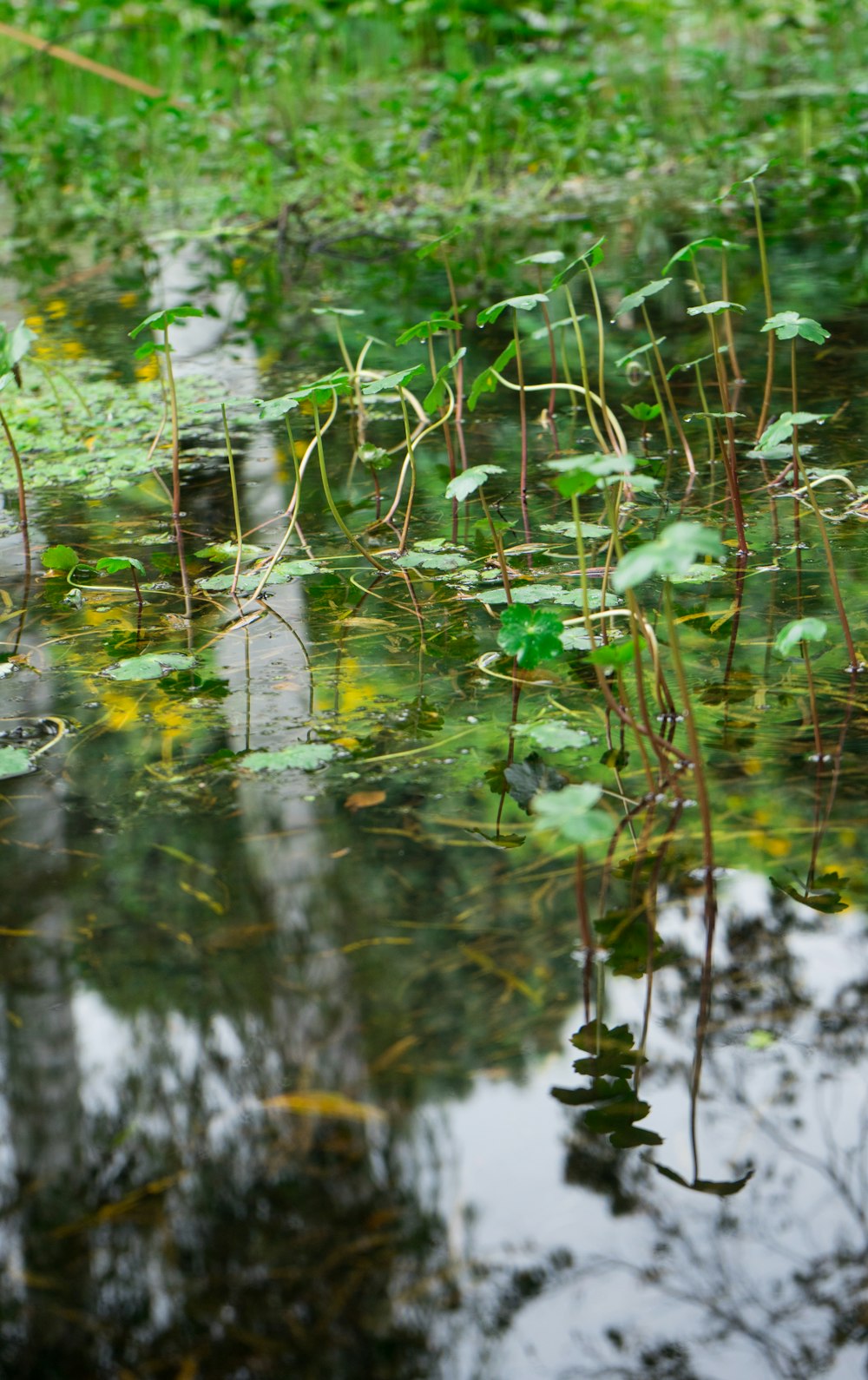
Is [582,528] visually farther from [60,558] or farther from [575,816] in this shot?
[575,816]

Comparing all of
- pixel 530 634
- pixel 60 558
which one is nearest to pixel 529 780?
pixel 530 634

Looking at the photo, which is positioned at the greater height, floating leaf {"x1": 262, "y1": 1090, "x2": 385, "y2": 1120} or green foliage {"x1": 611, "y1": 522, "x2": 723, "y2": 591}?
green foliage {"x1": 611, "y1": 522, "x2": 723, "y2": 591}

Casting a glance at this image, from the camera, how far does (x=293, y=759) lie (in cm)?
182

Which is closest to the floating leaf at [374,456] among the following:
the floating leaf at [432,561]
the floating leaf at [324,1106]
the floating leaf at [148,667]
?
the floating leaf at [432,561]

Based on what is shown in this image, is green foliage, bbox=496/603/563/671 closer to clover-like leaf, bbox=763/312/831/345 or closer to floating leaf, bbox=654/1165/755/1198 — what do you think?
clover-like leaf, bbox=763/312/831/345

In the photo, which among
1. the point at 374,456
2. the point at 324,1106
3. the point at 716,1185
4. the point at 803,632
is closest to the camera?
the point at 716,1185

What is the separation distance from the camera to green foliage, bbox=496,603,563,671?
6.12 feet

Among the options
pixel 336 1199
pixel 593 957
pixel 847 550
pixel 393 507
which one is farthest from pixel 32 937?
pixel 847 550

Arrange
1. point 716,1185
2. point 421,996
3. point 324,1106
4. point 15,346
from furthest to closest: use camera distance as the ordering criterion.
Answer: point 15,346 → point 421,996 → point 324,1106 → point 716,1185

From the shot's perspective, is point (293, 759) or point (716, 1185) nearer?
point (716, 1185)

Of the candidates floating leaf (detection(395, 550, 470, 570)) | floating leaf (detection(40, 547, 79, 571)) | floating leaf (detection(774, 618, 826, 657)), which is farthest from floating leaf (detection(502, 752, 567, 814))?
floating leaf (detection(40, 547, 79, 571))

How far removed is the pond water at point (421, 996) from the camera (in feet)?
3.56

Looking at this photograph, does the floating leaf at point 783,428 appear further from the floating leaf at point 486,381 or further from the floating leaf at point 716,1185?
the floating leaf at point 716,1185

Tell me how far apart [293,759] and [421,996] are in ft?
1.71
